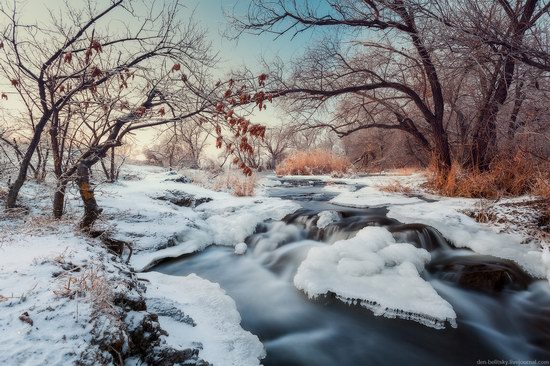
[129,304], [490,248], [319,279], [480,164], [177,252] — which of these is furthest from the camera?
[480,164]

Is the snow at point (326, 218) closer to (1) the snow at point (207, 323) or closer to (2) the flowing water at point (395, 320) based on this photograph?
(2) the flowing water at point (395, 320)

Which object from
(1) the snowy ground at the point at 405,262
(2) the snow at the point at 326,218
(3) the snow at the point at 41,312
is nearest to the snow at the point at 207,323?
(3) the snow at the point at 41,312

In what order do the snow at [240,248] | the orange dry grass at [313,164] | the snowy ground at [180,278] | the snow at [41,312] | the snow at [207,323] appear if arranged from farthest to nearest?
the orange dry grass at [313,164] → the snow at [240,248] → the snow at [207,323] → the snowy ground at [180,278] → the snow at [41,312]

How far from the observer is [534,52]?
2949 mm

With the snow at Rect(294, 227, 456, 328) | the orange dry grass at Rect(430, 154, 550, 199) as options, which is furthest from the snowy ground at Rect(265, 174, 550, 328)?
the orange dry grass at Rect(430, 154, 550, 199)

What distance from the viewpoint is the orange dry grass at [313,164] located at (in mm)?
15750

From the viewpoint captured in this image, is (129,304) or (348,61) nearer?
(129,304)

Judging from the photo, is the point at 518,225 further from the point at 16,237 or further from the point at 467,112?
the point at 16,237

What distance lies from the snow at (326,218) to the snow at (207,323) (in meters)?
2.36

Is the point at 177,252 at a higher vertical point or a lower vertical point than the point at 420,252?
lower

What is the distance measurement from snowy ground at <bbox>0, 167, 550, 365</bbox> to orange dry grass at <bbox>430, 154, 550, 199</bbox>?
23.5 inches

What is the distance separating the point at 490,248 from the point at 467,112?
6.14 meters

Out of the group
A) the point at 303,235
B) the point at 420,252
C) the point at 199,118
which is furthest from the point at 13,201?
the point at 420,252

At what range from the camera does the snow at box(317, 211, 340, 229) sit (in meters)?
5.24
